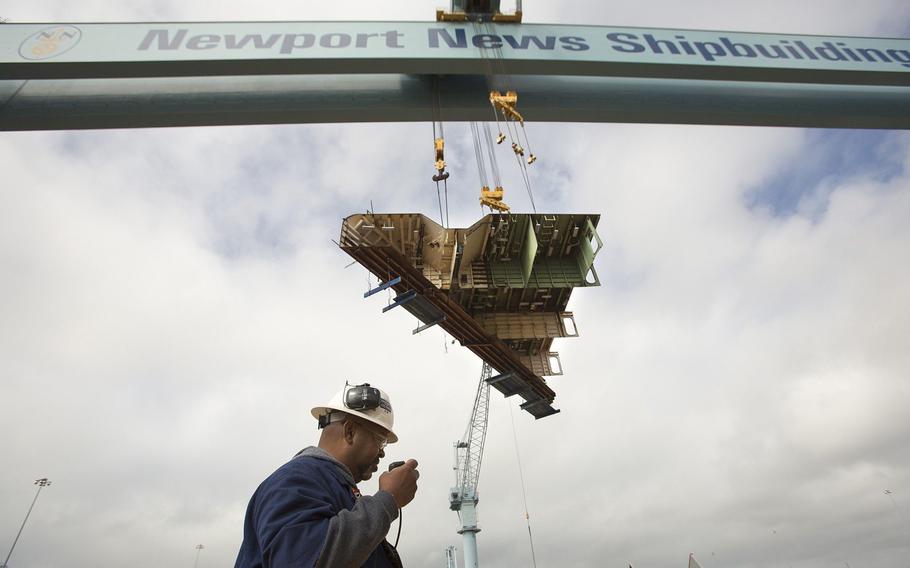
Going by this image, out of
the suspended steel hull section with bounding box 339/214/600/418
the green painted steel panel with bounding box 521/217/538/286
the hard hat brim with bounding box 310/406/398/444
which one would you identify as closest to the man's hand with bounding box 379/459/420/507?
the hard hat brim with bounding box 310/406/398/444

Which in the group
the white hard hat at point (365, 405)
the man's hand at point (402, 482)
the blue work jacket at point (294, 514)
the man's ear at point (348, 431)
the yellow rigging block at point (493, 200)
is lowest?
the blue work jacket at point (294, 514)

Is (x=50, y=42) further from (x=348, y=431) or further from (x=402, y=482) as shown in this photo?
(x=402, y=482)

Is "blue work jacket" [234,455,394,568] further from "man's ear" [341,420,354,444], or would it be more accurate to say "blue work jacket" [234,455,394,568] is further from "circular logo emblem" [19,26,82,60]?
"circular logo emblem" [19,26,82,60]

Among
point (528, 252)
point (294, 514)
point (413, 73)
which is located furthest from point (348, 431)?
point (528, 252)

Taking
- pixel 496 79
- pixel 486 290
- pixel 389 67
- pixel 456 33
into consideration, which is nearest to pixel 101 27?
pixel 389 67

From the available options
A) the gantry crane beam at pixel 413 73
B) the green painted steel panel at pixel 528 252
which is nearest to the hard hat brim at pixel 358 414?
the gantry crane beam at pixel 413 73

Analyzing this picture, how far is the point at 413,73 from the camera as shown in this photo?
8195 millimetres

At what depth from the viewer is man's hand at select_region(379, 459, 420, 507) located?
7.46ft

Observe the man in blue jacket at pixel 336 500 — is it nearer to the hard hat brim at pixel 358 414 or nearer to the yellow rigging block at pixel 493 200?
the hard hat brim at pixel 358 414

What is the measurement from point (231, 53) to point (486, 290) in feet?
36.4

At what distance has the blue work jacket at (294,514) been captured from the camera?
183 centimetres

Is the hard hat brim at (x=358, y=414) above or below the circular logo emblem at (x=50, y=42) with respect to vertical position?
below

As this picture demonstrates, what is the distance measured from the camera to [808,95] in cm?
982

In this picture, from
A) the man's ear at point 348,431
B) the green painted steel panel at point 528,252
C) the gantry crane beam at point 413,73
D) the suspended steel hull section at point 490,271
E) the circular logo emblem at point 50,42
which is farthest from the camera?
the green painted steel panel at point 528,252
